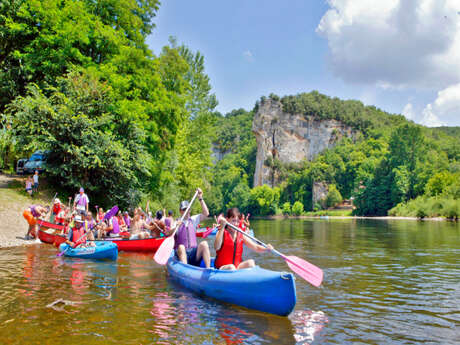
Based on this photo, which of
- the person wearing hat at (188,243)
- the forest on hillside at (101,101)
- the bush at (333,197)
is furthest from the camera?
the bush at (333,197)

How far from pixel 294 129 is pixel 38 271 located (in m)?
98.9

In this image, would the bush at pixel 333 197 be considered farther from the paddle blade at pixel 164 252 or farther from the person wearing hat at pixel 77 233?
the paddle blade at pixel 164 252

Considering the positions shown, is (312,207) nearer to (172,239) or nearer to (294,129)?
(294,129)

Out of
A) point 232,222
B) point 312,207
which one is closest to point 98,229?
point 232,222

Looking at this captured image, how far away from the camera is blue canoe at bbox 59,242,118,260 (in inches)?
441

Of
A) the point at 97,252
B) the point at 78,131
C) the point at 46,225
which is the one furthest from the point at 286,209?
the point at 97,252

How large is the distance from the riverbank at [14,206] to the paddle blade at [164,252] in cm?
799

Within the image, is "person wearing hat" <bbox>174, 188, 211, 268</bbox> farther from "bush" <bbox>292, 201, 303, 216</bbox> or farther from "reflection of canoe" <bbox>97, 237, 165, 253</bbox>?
"bush" <bbox>292, 201, 303, 216</bbox>

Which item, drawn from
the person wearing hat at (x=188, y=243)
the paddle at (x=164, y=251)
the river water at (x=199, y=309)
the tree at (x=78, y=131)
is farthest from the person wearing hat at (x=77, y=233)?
the tree at (x=78, y=131)

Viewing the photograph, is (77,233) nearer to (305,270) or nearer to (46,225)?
(46,225)

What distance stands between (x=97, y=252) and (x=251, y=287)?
6638 millimetres

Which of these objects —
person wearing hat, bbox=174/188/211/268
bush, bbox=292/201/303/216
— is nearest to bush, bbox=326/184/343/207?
bush, bbox=292/201/303/216

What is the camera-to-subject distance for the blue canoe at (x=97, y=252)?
11195 mm

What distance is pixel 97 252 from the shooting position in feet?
36.9
